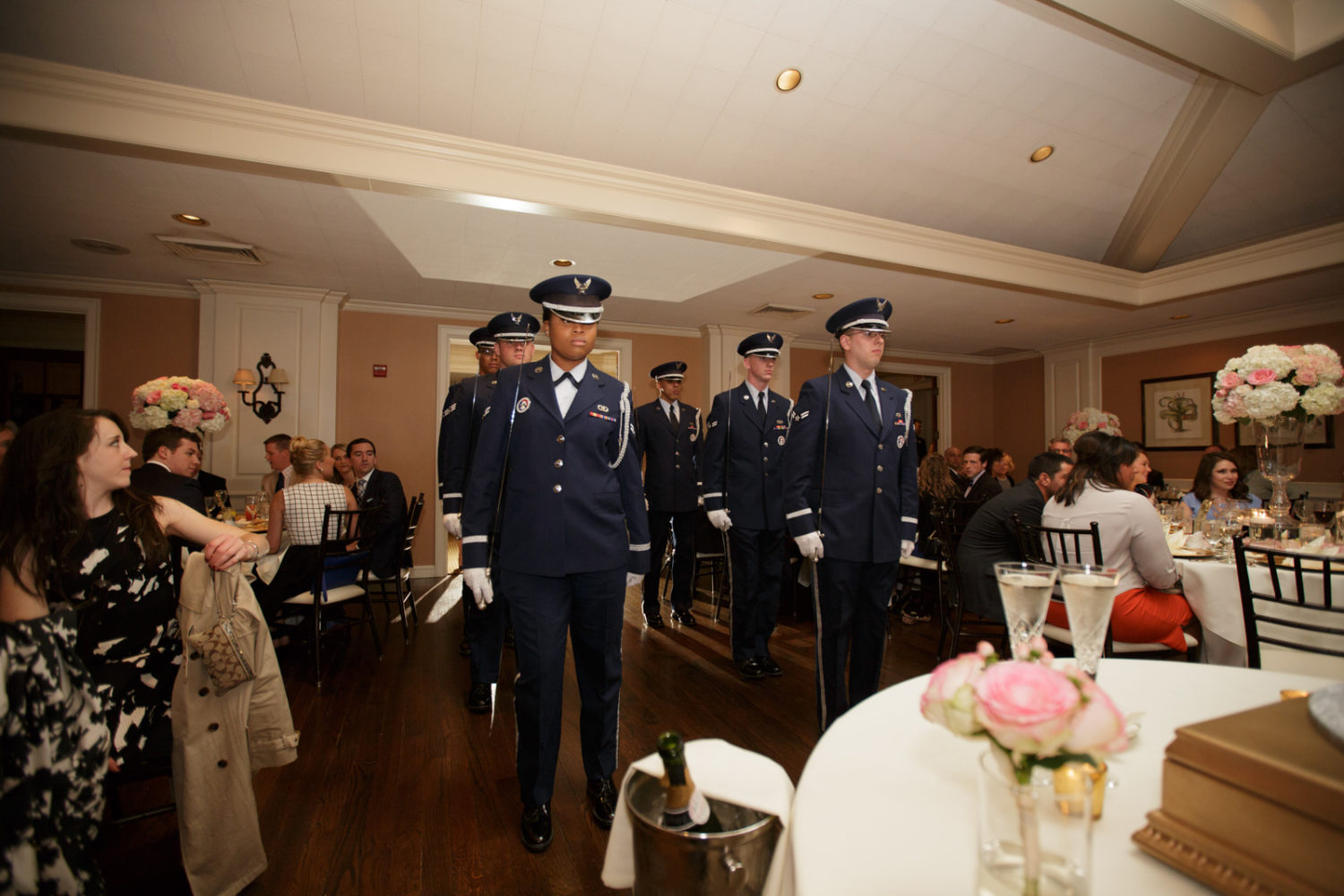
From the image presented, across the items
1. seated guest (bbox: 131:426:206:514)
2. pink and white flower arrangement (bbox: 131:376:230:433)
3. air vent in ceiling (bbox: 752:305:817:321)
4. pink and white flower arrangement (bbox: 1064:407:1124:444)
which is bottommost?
seated guest (bbox: 131:426:206:514)

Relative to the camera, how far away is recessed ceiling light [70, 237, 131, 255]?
182 inches

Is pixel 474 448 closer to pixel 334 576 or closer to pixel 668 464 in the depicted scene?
pixel 334 576

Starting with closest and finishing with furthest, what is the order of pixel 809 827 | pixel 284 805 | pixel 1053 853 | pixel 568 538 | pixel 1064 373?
pixel 1053 853 < pixel 809 827 < pixel 568 538 < pixel 284 805 < pixel 1064 373

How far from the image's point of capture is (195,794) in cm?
145

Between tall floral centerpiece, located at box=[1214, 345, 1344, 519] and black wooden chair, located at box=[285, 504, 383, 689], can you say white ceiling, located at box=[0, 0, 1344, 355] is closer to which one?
tall floral centerpiece, located at box=[1214, 345, 1344, 519]

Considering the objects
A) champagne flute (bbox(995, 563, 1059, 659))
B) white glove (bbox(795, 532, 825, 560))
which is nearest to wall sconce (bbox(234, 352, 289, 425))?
white glove (bbox(795, 532, 825, 560))

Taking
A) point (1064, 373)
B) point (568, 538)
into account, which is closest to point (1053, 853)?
point (568, 538)

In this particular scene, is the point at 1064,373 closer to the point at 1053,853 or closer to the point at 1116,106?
the point at 1116,106

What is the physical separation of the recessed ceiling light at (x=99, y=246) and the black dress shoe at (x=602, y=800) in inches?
215

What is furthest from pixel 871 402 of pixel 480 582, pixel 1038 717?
pixel 1038 717

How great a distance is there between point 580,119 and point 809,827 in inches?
148

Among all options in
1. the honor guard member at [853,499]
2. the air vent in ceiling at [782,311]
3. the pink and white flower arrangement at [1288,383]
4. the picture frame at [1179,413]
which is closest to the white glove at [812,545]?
the honor guard member at [853,499]

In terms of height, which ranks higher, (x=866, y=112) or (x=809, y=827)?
(x=866, y=112)

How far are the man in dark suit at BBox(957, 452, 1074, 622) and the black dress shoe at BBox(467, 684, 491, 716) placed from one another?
231cm
